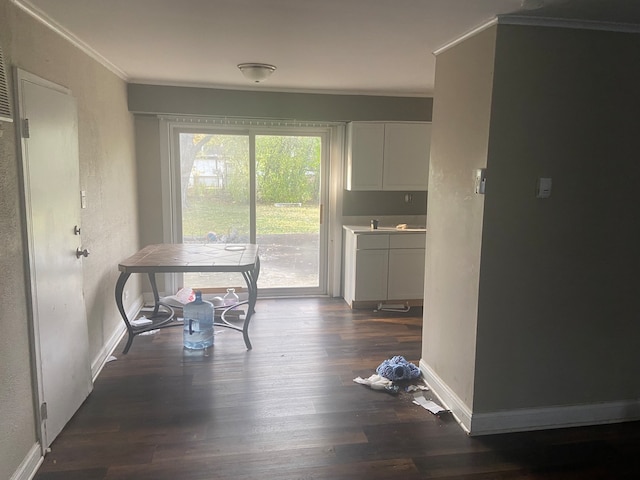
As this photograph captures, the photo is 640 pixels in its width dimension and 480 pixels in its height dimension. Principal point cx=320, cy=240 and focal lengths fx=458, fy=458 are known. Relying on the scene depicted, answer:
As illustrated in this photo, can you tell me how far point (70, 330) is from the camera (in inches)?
104

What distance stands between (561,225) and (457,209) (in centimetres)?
55

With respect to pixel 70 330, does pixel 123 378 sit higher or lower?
lower

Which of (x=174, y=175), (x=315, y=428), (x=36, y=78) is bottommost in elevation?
(x=315, y=428)

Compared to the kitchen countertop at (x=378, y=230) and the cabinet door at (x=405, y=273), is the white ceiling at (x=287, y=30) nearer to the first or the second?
the kitchen countertop at (x=378, y=230)

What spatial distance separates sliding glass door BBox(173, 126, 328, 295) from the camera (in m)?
4.89

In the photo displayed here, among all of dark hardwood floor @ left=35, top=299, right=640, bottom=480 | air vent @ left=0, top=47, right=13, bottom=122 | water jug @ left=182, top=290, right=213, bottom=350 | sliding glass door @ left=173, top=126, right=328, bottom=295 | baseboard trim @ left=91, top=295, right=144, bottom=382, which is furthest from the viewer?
sliding glass door @ left=173, top=126, right=328, bottom=295

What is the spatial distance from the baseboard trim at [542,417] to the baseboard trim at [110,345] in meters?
2.40

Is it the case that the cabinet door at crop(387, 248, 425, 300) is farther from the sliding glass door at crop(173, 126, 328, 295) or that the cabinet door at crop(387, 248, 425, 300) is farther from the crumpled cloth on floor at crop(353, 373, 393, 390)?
the crumpled cloth on floor at crop(353, 373, 393, 390)

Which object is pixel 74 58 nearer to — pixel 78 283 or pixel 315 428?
pixel 78 283

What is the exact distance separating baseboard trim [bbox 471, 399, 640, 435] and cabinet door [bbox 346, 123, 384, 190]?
279 cm

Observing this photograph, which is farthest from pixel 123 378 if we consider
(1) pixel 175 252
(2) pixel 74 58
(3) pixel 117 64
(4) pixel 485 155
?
(4) pixel 485 155

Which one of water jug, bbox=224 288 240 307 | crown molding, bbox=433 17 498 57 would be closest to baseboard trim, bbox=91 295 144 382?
water jug, bbox=224 288 240 307

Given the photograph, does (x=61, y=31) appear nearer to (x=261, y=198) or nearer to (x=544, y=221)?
(x=261, y=198)

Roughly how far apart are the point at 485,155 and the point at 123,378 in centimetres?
274
